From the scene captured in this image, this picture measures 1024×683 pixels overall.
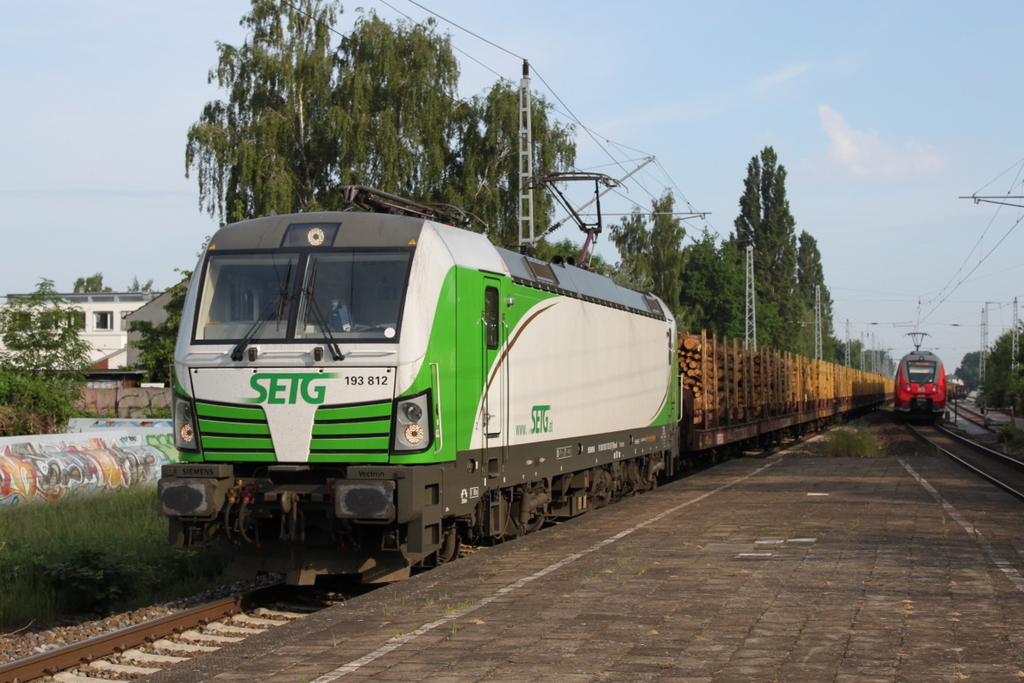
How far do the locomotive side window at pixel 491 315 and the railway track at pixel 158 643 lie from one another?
285cm

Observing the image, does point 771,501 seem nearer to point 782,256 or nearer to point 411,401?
point 411,401

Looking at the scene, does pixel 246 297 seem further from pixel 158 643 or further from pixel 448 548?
pixel 448 548

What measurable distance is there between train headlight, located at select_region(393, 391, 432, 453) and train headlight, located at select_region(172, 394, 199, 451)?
5.55 feet

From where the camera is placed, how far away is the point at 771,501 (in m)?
14.3

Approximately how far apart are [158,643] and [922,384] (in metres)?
46.7

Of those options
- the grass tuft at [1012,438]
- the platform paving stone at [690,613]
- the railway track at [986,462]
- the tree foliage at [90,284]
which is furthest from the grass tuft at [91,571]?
the tree foliage at [90,284]

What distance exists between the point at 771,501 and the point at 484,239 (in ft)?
21.4

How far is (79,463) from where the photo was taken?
16953 mm

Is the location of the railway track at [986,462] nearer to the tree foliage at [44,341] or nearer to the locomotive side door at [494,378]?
the locomotive side door at [494,378]

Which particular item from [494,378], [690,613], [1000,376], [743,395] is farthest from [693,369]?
[1000,376]

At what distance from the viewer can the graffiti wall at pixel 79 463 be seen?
15.6m

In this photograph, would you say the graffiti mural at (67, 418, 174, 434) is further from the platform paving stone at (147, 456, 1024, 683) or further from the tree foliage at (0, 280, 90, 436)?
the platform paving stone at (147, 456, 1024, 683)

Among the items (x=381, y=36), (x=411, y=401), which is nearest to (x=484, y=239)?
(x=411, y=401)

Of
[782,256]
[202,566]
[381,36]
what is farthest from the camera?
[782,256]
